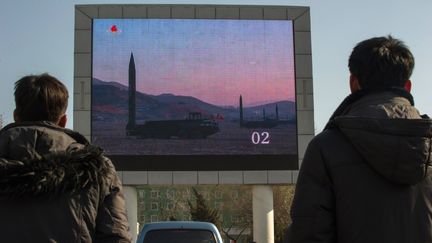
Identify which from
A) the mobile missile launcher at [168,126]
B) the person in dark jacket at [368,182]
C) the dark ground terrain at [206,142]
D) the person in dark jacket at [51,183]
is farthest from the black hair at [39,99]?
the mobile missile launcher at [168,126]

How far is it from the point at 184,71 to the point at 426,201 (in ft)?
65.8

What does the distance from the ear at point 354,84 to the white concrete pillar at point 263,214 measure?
2057 centimetres

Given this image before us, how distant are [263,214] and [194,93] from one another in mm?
5082

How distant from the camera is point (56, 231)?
2.96m

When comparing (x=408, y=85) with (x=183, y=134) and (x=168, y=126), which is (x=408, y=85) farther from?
(x=168, y=126)

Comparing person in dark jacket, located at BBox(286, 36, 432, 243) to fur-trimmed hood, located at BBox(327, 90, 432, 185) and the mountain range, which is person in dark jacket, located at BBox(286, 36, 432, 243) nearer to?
fur-trimmed hood, located at BBox(327, 90, 432, 185)

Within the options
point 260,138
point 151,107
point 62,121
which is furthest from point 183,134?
point 62,121

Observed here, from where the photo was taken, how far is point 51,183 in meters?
2.98

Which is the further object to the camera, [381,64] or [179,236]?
[179,236]

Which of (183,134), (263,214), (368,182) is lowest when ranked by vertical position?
(263,214)

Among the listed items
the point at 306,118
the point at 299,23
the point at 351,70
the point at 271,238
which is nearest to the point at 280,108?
the point at 306,118

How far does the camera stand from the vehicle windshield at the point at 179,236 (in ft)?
31.0

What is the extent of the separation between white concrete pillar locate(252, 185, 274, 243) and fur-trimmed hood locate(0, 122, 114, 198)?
20621 mm

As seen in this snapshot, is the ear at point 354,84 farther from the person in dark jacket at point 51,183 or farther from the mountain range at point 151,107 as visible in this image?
the mountain range at point 151,107
